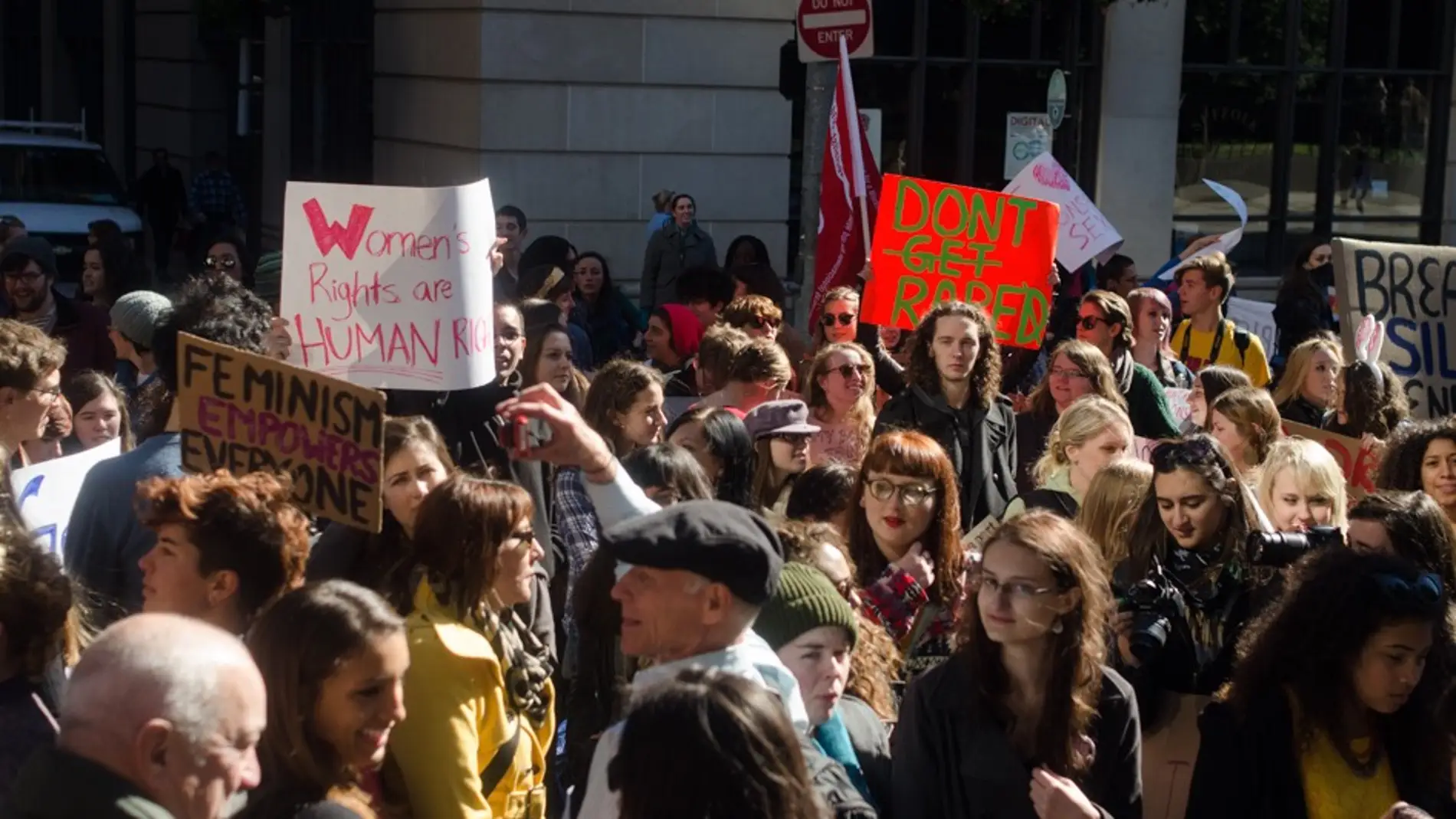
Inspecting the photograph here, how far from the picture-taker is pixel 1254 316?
542 inches

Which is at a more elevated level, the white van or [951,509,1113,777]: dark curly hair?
the white van

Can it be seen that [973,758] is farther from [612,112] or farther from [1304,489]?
[612,112]

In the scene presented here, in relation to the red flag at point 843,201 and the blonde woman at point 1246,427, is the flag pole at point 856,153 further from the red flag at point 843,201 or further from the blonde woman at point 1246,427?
the blonde woman at point 1246,427

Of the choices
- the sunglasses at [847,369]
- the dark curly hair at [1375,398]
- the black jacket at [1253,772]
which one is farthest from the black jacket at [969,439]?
the black jacket at [1253,772]

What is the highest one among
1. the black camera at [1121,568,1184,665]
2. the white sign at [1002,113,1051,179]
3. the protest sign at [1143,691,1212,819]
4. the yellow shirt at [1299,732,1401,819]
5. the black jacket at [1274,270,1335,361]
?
the white sign at [1002,113,1051,179]

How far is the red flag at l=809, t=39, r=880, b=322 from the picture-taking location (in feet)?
33.9

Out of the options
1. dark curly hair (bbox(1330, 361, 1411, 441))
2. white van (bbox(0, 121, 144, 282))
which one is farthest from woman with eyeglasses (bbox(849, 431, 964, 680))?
white van (bbox(0, 121, 144, 282))

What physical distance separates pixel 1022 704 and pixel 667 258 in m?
9.94

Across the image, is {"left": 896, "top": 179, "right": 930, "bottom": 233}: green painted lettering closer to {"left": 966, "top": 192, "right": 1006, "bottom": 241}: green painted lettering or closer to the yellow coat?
{"left": 966, "top": 192, "right": 1006, "bottom": 241}: green painted lettering

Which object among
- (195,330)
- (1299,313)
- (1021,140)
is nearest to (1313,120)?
(1021,140)

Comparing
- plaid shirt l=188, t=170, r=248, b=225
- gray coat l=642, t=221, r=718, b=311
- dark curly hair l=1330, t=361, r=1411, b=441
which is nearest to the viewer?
dark curly hair l=1330, t=361, r=1411, b=441

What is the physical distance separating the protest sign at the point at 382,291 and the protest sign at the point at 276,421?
1.38 metres

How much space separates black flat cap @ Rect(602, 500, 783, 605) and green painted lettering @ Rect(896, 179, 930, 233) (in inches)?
232

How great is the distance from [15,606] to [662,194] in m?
11.3
